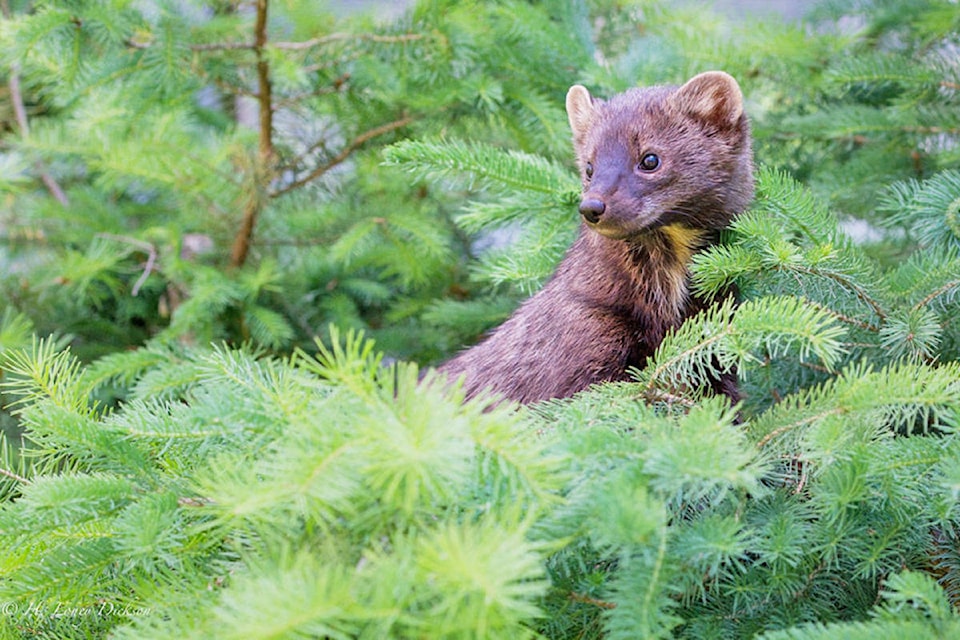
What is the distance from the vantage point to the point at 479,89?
2951 millimetres

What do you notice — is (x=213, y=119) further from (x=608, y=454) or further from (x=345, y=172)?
(x=608, y=454)

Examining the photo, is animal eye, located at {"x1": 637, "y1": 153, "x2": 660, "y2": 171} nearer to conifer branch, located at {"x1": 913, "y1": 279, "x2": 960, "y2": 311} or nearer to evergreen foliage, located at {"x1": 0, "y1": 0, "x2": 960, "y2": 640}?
evergreen foliage, located at {"x1": 0, "y1": 0, "x2": 960, "y2": 640}

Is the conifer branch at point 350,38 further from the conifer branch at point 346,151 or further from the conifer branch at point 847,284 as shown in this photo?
the conifer branch at point 847,284

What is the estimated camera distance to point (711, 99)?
2531mm

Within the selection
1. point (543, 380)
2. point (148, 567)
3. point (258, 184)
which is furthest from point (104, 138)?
point (148, 567)

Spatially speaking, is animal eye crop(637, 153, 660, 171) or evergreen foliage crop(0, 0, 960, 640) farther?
animal eye crop(637, 153, 660, 171)

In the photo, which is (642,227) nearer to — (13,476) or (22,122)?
(13,476)

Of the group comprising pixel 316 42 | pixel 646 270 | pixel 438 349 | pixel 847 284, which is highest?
pixel 316 42

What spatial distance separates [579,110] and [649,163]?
0.36 metres

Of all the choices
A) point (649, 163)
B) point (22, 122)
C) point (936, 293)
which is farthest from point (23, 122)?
point (936, 293)

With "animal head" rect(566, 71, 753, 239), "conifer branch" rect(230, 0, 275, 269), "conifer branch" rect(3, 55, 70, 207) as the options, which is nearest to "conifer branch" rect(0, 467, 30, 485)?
"animal head" rect(566, 71, 753, 239)

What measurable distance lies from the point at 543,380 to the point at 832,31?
1919mm

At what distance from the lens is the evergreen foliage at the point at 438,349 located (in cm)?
118

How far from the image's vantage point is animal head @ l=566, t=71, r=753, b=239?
2.38 metres
